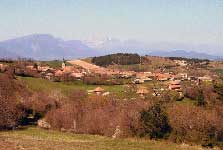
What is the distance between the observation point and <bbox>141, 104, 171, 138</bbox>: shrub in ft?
198

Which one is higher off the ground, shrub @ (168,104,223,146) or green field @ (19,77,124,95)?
green field @ (19,77,124,95)

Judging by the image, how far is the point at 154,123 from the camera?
6022 cm

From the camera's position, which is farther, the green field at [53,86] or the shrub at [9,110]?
the green field at [53,86]

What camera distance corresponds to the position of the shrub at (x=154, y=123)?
60.2 metres

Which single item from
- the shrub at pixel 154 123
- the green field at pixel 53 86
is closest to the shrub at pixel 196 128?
the shrub at pixel 154 123

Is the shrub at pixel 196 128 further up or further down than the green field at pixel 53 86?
further down

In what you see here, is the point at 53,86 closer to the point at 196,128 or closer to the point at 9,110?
the point at 9,110

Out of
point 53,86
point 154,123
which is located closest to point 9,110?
point 154,123

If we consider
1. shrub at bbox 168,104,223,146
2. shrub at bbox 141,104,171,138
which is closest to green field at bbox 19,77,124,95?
shrub at bbox 141,104,171,138

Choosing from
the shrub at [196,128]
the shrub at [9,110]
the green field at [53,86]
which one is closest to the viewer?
the shrub at [196,128]

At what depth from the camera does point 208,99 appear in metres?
91.9

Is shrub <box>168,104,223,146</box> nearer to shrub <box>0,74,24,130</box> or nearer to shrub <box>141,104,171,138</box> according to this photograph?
shrub <box>141,104,171,138</box>

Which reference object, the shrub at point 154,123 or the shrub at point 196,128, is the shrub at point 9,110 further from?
the shrub at point 196,128

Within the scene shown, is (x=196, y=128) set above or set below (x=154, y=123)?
below
